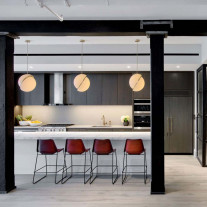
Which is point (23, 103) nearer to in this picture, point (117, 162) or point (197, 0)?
point (117, 162)

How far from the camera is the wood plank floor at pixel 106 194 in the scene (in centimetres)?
406

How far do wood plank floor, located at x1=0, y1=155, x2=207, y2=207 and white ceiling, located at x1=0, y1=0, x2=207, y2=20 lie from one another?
2952mm

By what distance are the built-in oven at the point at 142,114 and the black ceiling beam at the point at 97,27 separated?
3.47 meters

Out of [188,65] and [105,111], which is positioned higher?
[188,65]

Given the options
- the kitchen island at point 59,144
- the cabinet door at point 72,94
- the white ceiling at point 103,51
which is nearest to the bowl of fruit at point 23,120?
the cabinet door at point 72,94

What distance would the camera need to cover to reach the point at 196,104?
7.66 meters

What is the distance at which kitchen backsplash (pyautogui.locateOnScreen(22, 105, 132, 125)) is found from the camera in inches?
334

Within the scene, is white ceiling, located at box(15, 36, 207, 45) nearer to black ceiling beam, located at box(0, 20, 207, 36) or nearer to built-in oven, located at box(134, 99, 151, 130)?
black ceiling beam, located at box(0, 20, 207, 36)

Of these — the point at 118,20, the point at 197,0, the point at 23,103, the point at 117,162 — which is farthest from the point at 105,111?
the point at 197,0

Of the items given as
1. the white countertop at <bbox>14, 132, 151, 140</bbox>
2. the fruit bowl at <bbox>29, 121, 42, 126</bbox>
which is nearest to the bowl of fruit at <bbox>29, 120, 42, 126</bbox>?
the fruit bowl at <bbox>29, 121, 42, 126</bbox>

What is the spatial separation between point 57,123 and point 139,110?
266 cm

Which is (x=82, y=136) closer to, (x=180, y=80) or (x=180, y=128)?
(x=180, y=128)

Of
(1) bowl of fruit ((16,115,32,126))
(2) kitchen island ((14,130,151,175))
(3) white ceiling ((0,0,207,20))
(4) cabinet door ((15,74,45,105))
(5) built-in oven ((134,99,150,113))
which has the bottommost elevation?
(2) kitchen island ((14,130,151,175))

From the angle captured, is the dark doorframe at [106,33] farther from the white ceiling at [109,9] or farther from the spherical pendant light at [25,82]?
the spherical pendant light at [25,82]
